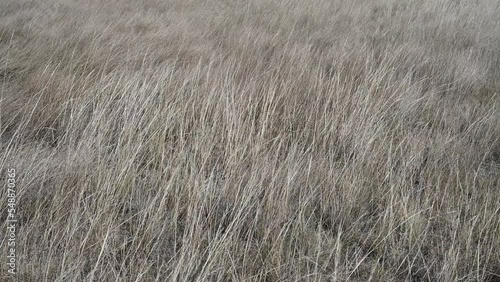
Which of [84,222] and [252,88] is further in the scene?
[252,88]

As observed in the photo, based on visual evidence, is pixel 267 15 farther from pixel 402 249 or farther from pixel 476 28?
pixel 402 249

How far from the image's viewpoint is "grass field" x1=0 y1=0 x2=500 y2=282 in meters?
1.42

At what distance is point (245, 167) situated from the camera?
1921 mm

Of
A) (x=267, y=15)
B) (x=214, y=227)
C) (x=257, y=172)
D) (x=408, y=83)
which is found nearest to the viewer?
(x=214, y=227)

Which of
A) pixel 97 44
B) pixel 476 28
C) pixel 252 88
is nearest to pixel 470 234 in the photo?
pixel 252 88

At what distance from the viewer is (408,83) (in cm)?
300

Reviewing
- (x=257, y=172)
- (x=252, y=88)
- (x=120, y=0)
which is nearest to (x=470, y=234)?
(x=257, y=172)

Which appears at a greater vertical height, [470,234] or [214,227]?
[470,234]

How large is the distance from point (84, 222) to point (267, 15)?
436 centimetres

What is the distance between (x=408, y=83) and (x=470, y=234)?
1.77 m

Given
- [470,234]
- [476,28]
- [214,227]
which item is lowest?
[214,227]

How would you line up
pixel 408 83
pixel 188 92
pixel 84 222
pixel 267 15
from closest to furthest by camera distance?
1. pixel 84 222
2. pixel 188 92
3. pixel 408 83
4. pixel 267 15

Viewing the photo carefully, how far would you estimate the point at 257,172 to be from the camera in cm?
182

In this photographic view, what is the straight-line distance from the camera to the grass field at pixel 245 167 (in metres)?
1.42
